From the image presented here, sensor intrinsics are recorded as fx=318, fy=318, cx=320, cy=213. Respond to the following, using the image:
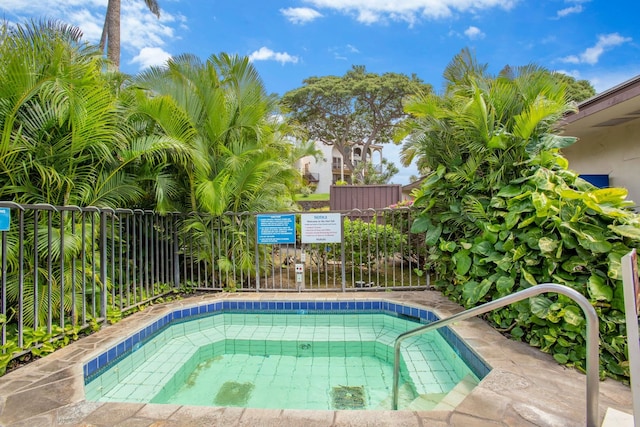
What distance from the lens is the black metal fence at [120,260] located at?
118 inches

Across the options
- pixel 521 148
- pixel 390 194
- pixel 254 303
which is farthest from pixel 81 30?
pixel 390 194

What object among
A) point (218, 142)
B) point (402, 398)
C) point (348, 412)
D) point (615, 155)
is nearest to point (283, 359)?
point (402, 398)

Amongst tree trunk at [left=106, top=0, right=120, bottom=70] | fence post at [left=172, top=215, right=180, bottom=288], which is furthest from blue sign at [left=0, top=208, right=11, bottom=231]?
tree trunk at [left=106, top=0, right=120, bottom=70]

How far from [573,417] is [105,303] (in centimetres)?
446

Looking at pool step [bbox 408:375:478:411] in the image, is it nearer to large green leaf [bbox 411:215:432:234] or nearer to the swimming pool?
the swimming pool

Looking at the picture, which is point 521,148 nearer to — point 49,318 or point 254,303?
point 254,303

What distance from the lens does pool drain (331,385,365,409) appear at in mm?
2722

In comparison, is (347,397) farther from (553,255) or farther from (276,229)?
(276,229)

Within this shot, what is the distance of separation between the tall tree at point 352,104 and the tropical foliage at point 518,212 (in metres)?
16.3

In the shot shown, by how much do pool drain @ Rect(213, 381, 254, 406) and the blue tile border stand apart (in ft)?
3.86

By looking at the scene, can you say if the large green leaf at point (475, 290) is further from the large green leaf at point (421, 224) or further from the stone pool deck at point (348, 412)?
the large green leaf at point (421, 224)

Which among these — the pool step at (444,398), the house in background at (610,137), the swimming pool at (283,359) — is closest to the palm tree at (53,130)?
the swimming pool at (283,359)

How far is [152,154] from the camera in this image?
14.0ft

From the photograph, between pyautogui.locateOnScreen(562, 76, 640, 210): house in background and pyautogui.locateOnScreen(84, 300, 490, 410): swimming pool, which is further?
pyautogui.locateOnScreen(562, 76, 640, 210): house in background
